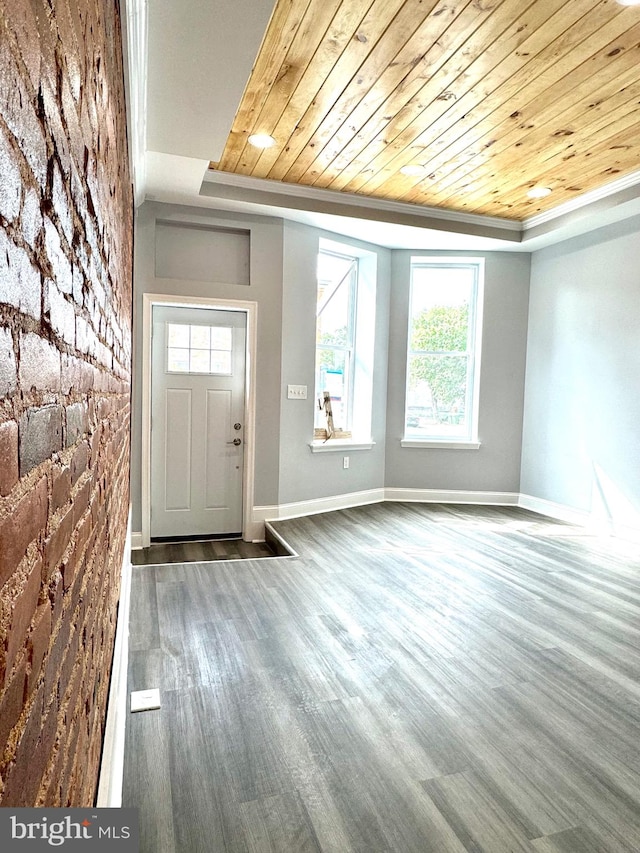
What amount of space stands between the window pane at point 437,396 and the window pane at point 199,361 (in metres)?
2.32

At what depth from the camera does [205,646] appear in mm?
2402

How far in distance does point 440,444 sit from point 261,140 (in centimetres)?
348

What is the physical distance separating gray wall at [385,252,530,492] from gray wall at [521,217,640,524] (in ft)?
0.41

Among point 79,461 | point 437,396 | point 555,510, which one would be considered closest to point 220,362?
point 437,396

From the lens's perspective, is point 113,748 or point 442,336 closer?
point 113,748

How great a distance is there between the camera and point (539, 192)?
427 cm

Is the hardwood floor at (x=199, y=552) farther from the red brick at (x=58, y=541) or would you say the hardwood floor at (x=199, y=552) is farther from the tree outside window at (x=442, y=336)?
the red brick at (x=58, y=541)

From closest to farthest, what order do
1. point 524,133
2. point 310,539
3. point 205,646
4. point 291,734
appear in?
point 291,734 → point 205,646 → point 524,133 → point 310,539

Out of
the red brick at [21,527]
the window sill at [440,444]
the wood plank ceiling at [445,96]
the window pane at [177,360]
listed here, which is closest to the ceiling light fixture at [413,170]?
the wood plank ceiling at [445,96]

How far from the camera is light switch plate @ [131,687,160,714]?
1.91 meters

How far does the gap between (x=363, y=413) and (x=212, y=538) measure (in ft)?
6.77

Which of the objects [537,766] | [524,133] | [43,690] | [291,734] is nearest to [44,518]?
[43,690]

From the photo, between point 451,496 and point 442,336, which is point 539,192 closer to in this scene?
point 442,336

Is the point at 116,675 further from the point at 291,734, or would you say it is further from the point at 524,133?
the point at 524,133
